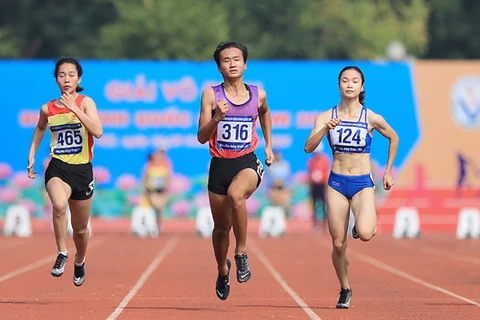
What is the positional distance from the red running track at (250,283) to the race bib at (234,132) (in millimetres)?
1558

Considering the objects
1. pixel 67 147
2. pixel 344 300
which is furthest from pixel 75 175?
pixel 344 300

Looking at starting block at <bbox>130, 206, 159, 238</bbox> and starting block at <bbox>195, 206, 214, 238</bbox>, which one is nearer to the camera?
starting block at <bbox>195, 206, 214, 238</bbox>

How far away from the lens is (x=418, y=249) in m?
24.9

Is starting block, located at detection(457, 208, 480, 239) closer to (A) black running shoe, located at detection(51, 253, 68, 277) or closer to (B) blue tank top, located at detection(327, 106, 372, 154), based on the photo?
(B) blue tank top, located at detection(327, 106, 372, 154)

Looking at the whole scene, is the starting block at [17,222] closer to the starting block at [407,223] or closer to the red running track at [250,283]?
the red running track at [250,283]

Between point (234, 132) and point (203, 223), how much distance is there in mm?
18051

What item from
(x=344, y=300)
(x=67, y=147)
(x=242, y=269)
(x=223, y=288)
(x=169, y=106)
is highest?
(x=67, y=147)

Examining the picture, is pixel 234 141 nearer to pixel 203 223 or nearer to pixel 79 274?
pixel 79 274

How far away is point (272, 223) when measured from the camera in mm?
30312

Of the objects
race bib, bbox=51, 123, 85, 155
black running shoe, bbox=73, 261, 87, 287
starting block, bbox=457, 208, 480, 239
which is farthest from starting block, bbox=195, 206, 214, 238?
race bib, bbox=51, 123, 85, 155

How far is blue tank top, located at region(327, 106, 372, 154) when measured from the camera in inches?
486

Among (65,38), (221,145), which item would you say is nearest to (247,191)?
(221,145)

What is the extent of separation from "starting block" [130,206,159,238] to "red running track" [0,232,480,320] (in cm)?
339

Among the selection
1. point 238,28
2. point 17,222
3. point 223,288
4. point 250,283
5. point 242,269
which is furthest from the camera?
point 238,28
